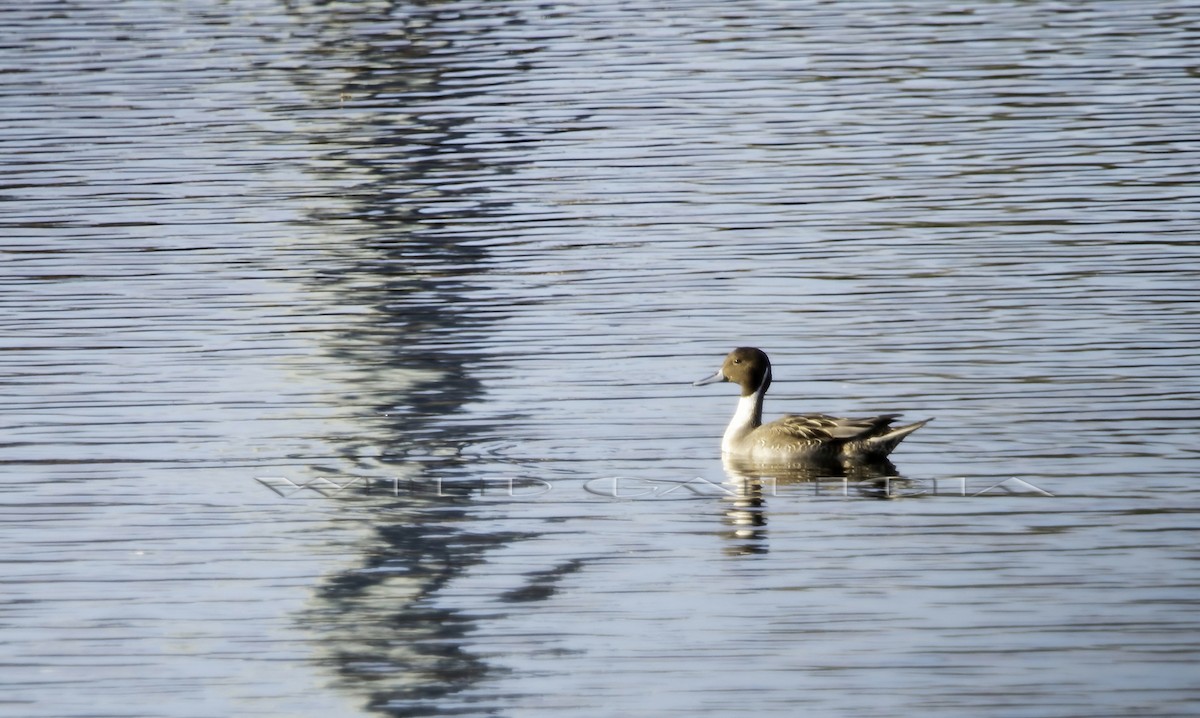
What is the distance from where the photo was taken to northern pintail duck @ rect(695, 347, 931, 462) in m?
12.4

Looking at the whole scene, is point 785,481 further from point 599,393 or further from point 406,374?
point 406,374

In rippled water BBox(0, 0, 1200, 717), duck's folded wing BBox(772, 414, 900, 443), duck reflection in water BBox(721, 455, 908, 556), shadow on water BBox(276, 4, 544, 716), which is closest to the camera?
rippled water BBox(0, 0, 1200, 717)

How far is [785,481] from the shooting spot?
12.6m

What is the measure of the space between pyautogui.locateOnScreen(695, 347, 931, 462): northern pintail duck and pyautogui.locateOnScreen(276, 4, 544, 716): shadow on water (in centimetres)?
168

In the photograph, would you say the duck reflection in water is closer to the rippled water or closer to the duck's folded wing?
the rippled water

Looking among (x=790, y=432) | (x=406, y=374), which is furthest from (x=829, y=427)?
(x=406, y=374)

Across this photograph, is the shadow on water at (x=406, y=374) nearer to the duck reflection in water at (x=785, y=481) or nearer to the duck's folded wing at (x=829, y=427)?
the duck reflection in water at (x=785, y=481)

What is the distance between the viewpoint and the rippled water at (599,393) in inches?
382

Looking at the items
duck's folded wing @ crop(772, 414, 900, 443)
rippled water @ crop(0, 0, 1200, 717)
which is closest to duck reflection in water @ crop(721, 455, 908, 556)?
rippled water @ crop(0, 0, 1200, 717)

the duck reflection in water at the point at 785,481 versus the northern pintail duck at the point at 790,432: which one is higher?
the northern pintail duck at the point at 790,432

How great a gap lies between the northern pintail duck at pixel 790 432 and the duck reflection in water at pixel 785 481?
0.19 ft

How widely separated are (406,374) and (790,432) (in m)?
3.63

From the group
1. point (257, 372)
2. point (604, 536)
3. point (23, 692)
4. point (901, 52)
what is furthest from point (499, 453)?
point (901, 52)

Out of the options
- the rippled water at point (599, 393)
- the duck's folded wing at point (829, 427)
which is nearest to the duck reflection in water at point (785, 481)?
the rippled water at point (599, 393)
